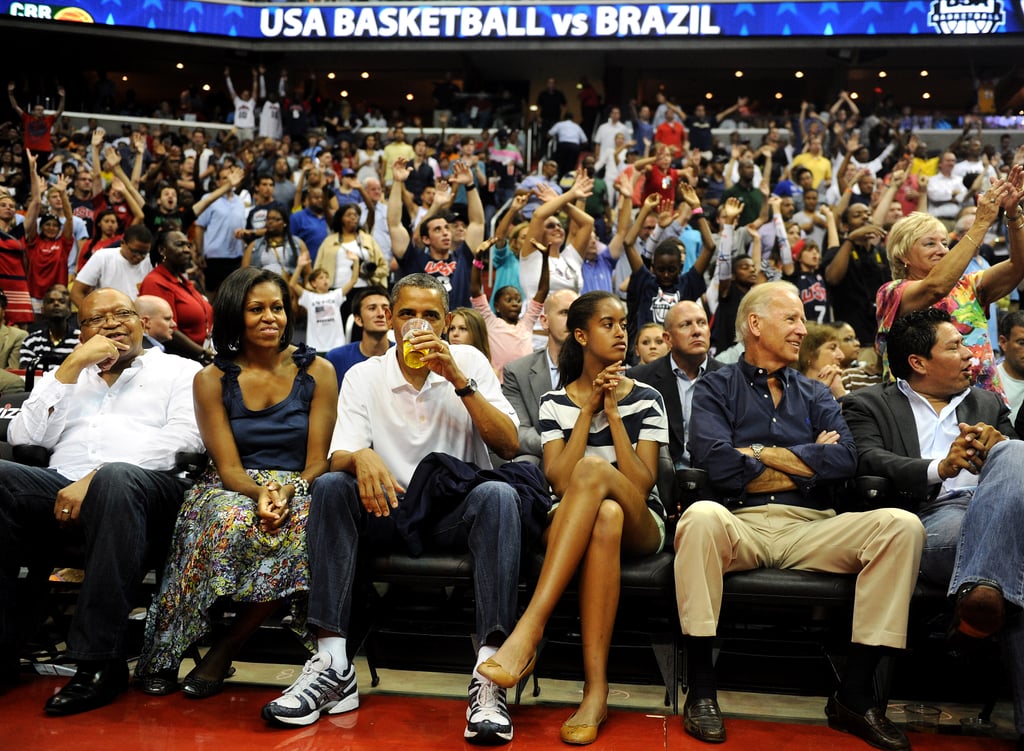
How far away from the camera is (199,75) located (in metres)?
24.2

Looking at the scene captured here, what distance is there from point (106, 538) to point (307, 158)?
10.9 meters

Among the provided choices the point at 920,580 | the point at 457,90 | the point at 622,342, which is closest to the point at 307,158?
the point at 457,90

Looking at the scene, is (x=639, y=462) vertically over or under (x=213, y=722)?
over

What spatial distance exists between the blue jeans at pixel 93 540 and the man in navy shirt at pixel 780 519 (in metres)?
1.74

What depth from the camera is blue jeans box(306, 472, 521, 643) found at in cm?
312

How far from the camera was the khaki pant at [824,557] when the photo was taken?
3.01 m

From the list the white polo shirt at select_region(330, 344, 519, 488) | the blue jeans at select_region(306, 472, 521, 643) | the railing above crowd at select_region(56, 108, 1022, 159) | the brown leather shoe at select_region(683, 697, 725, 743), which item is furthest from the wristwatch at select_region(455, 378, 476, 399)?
the railing above crowd at select_region(56, 108, 1022, 159)

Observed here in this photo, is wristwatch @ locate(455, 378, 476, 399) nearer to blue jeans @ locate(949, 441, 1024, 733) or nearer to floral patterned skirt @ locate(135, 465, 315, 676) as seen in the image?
floral patterned skirt @ locate(135, 465, 315, 676)

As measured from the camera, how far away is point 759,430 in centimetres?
355

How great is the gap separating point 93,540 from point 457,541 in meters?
1.18

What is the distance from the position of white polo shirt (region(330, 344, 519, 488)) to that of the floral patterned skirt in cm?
32

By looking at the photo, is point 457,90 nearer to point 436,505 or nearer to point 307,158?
point 307,158

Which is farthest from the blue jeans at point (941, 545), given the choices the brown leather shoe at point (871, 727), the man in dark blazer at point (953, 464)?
the brown leather shoe at point (871, 727)

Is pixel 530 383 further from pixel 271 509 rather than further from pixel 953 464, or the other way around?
pixel 953 464
